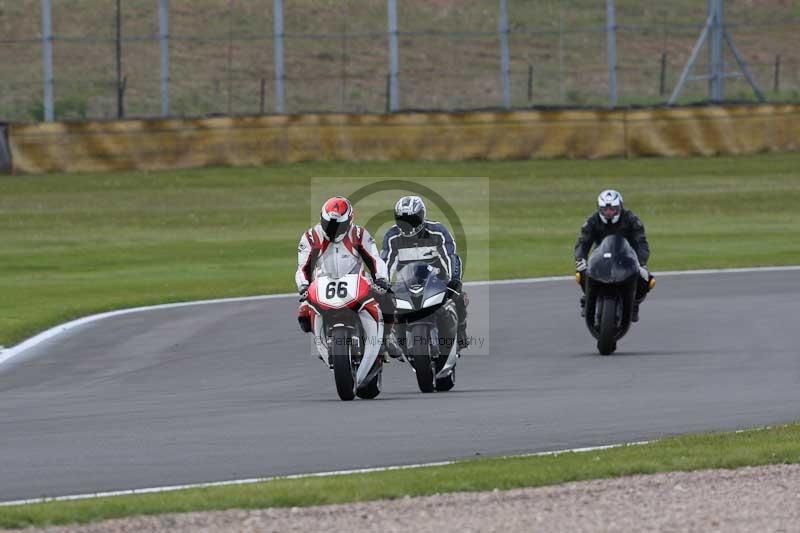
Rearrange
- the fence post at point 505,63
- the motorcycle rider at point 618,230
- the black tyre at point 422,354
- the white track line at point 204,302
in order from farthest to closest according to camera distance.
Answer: the fence post at point 505,63
the white track line at point 204,302
the motorcycle rider at point 618,230
the black tyre at point 422,354

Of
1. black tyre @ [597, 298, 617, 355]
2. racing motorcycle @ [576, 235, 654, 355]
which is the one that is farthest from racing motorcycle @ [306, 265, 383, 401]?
racing motorcycle @ [576, 235, 654, 355]

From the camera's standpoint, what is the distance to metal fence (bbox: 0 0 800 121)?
42.4 meters

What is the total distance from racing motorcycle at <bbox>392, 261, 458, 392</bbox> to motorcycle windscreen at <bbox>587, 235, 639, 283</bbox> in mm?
2896

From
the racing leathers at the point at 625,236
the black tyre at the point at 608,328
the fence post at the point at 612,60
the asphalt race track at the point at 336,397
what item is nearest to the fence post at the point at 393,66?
the fence post at the point at 612,60

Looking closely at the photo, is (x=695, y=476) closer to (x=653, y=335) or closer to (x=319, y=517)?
(x=319, y=517)

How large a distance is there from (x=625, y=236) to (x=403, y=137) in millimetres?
18506

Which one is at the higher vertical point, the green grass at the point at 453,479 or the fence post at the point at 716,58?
the fence post at the point at 716,58

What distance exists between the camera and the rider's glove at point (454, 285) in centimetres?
1416

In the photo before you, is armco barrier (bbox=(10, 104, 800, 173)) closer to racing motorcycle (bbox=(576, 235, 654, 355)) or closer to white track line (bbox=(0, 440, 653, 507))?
racing motorcycle (bbox=(576, 235, 654, 355))

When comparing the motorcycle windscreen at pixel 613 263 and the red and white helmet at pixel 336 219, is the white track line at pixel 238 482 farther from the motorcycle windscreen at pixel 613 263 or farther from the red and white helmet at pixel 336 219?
the motorcycle windscreen at pixel 613 263

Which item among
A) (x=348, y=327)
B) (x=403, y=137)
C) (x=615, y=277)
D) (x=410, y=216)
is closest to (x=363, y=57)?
(x=403, y=137)

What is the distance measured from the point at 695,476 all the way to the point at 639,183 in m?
26.6

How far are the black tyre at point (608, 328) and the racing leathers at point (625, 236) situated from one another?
43 cm

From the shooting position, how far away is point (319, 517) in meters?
8.46
